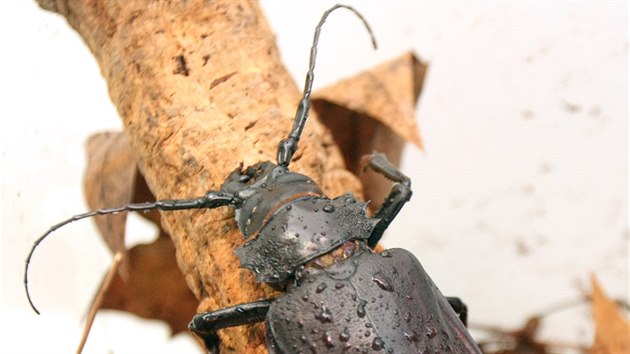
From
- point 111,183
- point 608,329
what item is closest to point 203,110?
point 111,183

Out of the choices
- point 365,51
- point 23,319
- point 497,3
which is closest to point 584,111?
point 497,3

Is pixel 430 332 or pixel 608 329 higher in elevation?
pixel 430 332

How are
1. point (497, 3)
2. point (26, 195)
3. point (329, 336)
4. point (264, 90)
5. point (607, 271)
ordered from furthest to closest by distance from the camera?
point (607, 271) → point (497, 3) → point (26, 195) → point (264, 90) → point (329, 336)

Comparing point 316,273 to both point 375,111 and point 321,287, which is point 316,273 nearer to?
point 321,287

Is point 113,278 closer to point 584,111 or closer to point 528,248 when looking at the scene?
point 528,248

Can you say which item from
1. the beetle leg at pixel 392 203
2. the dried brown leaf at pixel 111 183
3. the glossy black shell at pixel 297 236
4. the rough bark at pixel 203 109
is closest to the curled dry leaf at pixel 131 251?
the dried brown leaf at pixel 111 183

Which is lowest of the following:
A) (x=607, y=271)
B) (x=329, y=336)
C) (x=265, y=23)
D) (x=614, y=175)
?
(x=607, y=271)

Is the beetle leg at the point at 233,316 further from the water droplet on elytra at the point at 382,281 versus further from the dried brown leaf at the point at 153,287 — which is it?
the dried brown leaf at the point at 153,287

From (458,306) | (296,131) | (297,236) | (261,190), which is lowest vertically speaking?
(458,306)
